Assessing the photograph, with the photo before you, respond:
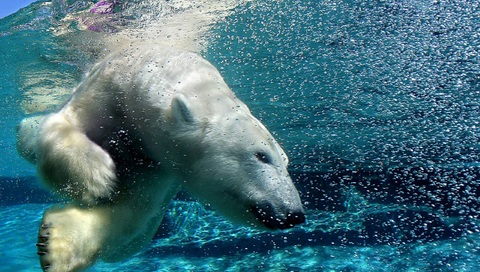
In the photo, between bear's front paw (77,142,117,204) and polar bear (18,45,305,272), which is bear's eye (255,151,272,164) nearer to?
polar bear (18,45,305,272)

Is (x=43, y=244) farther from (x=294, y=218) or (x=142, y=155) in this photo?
(x=294, y=218)

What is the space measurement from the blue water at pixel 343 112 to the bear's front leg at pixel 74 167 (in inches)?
116

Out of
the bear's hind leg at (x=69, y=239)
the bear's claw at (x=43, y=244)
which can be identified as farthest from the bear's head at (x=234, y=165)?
the bear's claw at (x=43, y=244)

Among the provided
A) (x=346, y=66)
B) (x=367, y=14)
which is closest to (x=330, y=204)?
(x=346, y=66)

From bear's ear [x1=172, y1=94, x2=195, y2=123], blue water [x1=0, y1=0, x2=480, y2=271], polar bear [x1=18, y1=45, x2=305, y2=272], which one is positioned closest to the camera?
polar bear [x1=18, y1=45, x2=305, y2=272]

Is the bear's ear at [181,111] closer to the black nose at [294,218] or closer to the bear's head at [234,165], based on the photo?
the bear's head at [234,165]

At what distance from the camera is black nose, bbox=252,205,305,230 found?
5.19 ft

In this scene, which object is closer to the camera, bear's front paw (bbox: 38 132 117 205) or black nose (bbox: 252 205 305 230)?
black nose (bbox: 252 205 305 230)

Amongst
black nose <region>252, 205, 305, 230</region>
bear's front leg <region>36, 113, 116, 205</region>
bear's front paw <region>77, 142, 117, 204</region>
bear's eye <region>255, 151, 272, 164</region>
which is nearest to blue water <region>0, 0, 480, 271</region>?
bear's front leg <region>36, 113, 116, 205</region>

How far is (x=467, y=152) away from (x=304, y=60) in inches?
210

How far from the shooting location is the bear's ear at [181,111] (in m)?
1.78

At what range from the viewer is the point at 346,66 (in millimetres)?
6074

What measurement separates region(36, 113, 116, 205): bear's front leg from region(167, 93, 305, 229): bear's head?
0.42 metres

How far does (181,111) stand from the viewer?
1.79 meters
